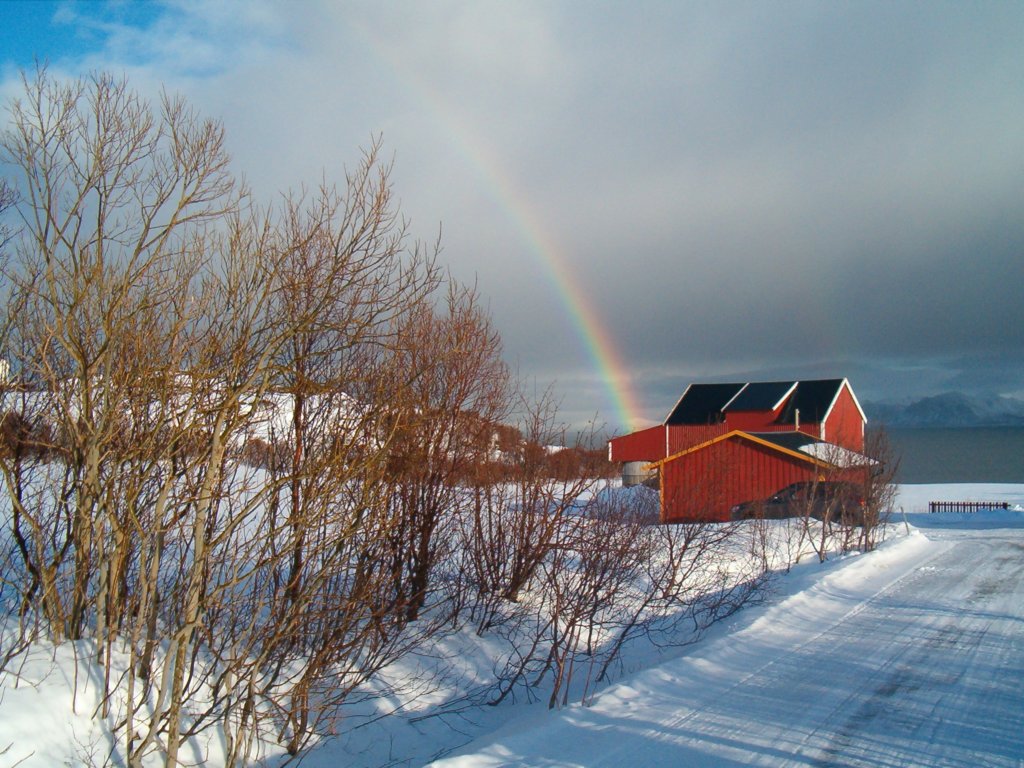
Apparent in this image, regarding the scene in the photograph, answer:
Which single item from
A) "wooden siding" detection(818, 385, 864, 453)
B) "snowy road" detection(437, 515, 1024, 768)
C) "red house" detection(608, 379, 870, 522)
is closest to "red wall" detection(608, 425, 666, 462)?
"red house" detection(608, 379, 870, 522)

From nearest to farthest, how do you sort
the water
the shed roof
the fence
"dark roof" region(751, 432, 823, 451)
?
the shed roof
"dark roof" region(751, 432, 823, 451)
the fence
the water

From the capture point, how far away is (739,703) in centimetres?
802

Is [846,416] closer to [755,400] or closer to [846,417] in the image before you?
[846,417]

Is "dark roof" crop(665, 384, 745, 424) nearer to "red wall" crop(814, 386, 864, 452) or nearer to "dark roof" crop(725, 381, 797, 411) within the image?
"dark roof" crop(725, 381, 797, 411)

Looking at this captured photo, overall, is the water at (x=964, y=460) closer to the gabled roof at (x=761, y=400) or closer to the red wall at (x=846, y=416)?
the red wall at (x=846, y=416)

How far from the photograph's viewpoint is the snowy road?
657 cm

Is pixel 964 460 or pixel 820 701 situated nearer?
pixel 820 701

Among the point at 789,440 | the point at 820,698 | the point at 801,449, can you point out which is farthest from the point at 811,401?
the point at 820,698

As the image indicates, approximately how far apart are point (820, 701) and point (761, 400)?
50.8m

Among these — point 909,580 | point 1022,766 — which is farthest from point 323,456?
point 909,580

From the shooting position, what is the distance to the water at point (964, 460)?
281 feet

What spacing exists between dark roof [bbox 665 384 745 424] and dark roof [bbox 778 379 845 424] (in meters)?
4.36

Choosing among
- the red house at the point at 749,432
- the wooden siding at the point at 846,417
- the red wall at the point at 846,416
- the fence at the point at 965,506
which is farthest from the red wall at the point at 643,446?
the fence at the point at 965,506

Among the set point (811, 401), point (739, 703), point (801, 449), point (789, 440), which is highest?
point (811, 401)
